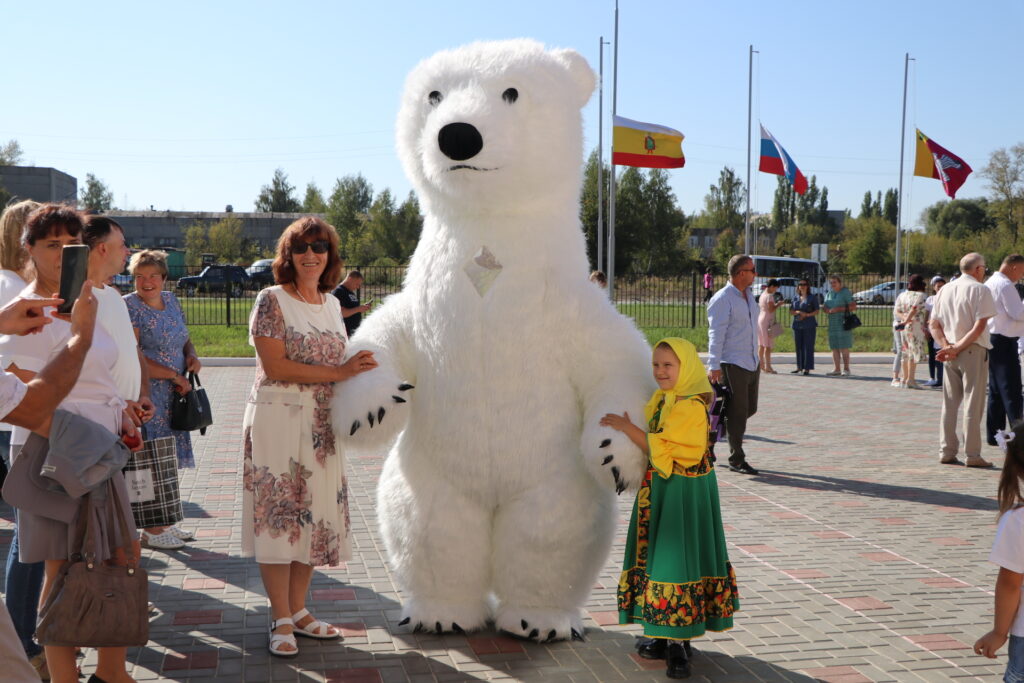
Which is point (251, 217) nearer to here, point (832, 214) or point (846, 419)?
point (846, 419)

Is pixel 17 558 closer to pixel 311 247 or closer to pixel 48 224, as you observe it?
pixel 48 224

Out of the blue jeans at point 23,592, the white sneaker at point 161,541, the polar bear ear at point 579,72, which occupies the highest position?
the polar bear ear at point 579,72

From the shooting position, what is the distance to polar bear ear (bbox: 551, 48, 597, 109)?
4418 mm

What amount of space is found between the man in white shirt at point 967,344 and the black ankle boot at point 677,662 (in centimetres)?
538

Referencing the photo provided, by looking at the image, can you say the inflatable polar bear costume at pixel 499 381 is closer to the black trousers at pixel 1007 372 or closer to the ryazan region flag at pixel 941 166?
the black trousers at pixel 1007 372

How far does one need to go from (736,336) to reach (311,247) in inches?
185

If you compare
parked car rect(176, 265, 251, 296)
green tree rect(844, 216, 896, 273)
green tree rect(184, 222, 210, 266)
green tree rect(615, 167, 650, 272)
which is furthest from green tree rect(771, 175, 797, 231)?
parked car rect(176, 265, 251, 296)

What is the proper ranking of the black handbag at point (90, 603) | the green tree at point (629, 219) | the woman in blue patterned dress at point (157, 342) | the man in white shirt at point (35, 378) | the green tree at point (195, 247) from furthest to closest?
the green tree at point (195, 247) → the green tree at point (629, 219) → the woman in blue patterned dress at point (157, 342) → the black handbag at point (90, 603) → the man in white shirt at point (35, 378)

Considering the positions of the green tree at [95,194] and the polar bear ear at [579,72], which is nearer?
the polar bear ear at [579,72]

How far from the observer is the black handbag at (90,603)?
306 cm

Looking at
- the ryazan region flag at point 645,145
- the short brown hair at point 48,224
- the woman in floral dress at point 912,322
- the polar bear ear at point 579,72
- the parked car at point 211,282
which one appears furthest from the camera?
the parked car at point 211,282

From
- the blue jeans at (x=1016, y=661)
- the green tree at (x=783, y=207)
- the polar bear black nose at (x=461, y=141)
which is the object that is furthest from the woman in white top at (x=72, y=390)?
the green tree at (x=783, y=207)

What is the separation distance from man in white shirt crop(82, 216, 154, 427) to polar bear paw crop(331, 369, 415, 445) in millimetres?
785

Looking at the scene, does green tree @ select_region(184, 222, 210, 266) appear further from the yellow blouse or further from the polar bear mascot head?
the yellow blouse
